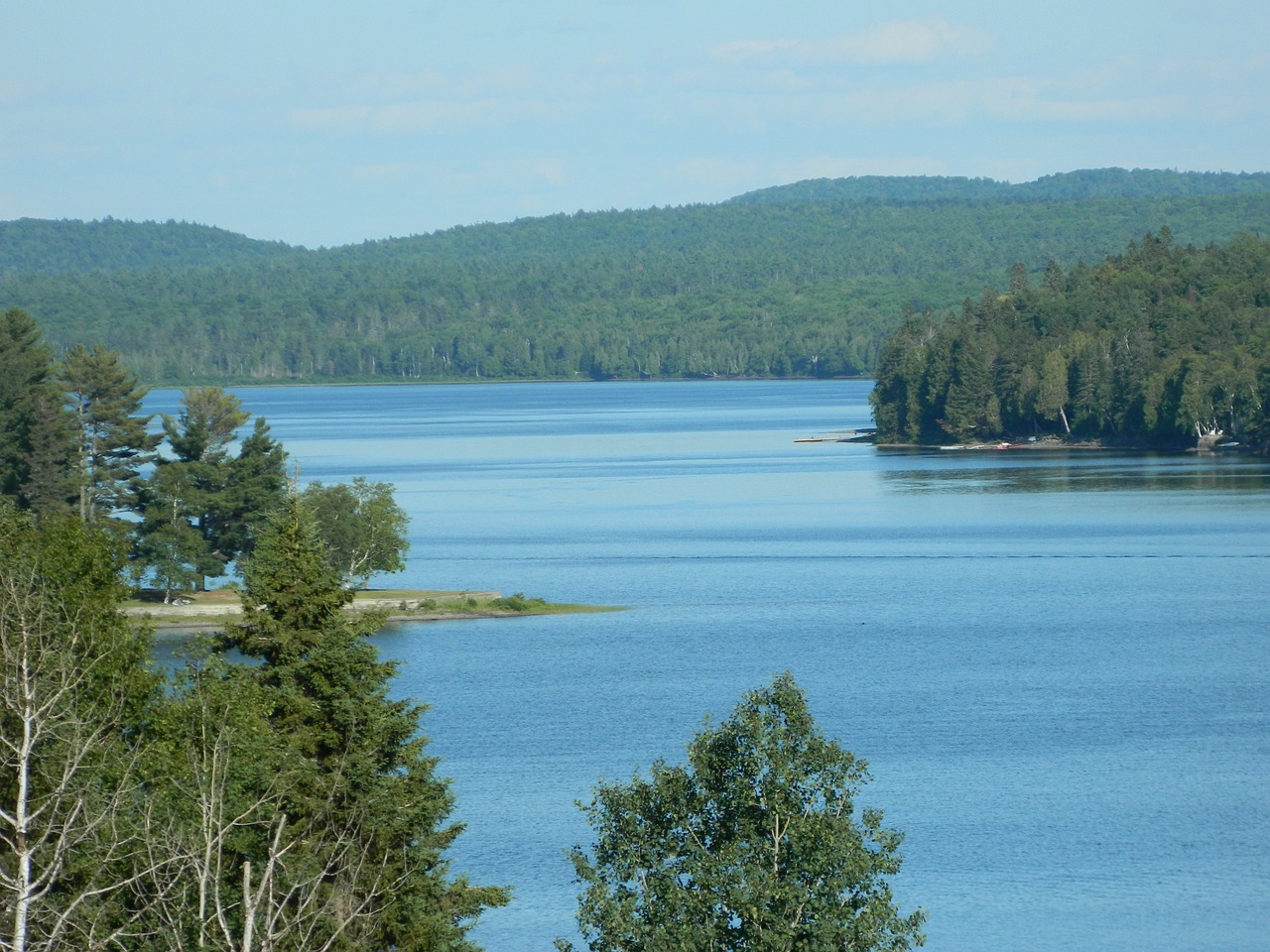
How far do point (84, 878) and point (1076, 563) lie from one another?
6570cm

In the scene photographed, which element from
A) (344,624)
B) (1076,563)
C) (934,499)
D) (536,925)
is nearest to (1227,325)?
(934,499)

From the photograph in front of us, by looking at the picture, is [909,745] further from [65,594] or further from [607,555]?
[607,555]

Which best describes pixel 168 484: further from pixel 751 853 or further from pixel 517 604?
pixel 751 853

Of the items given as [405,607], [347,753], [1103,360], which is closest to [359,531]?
[405,607]

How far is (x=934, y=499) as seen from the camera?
359 feet

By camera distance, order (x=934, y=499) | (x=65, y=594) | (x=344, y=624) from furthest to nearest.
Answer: (x=934, y=499) → (x=65, y=594) → (x=344, y=624)

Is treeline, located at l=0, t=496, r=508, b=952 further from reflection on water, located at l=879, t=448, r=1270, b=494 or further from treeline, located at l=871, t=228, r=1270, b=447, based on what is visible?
treeline, located at l=871, t=228, r=1270, b=447

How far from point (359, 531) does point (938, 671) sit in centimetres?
2233

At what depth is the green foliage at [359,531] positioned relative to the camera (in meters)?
65.9

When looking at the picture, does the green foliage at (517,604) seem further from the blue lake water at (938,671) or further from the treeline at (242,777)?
the treeline at (242,777)

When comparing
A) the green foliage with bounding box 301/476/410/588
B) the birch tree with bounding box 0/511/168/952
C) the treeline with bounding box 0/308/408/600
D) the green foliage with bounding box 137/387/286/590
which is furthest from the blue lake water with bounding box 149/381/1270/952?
the birch tree with bounding box 0/511/168/952

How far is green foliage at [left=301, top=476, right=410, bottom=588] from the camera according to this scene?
65.9 m

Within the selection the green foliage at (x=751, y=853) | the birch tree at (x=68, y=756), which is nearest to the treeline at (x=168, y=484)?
the birch tree at (x=68, y=756)

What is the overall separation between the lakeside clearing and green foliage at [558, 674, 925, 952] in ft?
146
